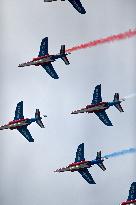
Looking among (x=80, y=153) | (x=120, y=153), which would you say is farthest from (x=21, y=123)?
(x=120, y=153)

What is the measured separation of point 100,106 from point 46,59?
0.74 meters

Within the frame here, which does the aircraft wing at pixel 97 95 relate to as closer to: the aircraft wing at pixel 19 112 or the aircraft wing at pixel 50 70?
the aircraft wing at pixel 50 70

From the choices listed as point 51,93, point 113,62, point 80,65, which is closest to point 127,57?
point 113,62

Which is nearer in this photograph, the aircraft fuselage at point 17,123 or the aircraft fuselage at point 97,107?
the aircraft fuselage at point 17,123

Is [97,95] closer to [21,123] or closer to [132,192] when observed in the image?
[21,123]

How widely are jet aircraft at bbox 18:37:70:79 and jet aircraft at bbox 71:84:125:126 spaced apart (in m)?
0.43

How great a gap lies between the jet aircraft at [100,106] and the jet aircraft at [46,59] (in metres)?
0.43

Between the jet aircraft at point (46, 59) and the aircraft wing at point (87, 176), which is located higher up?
the jet aircraft at point (46, 59)

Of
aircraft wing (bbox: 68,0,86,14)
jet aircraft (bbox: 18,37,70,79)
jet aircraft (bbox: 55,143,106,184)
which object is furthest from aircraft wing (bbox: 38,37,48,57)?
jet aircraft (bbox: 55,143,106,184)

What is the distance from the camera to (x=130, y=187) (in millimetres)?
5402

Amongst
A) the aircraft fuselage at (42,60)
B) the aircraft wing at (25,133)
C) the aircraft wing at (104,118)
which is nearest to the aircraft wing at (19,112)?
the aircraft wing at (25,133)

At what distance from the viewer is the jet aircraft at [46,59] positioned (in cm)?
538

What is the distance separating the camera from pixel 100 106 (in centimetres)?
549

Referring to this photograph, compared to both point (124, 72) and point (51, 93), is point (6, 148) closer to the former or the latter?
point (51, 93)
